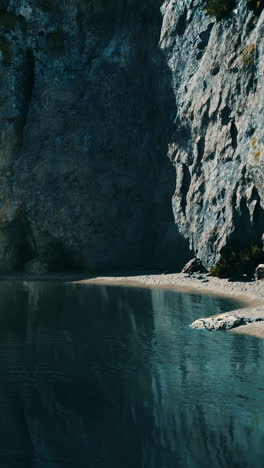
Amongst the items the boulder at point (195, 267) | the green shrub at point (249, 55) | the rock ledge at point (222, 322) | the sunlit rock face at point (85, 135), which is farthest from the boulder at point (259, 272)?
the green shrub at point (249, 55)

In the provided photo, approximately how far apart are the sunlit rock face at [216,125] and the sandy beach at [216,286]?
124 inches

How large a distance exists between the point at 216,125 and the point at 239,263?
13036 millimetres

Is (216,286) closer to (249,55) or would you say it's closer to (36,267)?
(249,55)

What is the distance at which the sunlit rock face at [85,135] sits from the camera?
5625cm

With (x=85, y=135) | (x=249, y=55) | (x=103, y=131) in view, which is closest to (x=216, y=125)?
(x=249, y=55)

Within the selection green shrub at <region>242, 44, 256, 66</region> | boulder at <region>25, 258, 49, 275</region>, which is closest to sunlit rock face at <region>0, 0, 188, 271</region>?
boulder at <region>25, 258, 49, 275</region>

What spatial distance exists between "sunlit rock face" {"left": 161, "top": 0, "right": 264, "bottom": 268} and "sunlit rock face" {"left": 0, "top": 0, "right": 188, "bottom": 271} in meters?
2.45

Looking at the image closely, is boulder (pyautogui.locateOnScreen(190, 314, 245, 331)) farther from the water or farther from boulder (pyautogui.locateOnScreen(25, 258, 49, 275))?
boulder (pyautogui.locateOnScreen(25, 258, 49, 275))

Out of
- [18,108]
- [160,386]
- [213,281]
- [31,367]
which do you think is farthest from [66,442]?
[18,108]

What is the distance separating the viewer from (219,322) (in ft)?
91.2

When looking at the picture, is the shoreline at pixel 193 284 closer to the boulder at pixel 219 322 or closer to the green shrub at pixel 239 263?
the boulder at pixel 219 322

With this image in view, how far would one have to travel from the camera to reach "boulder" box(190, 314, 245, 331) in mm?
27422

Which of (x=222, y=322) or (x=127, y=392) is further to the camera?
(x=222, y=322)

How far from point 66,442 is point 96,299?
78.7ft
